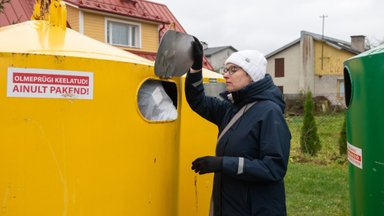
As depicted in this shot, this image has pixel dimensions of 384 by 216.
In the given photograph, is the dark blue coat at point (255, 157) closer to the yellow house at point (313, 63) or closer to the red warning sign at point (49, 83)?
the red warning sign at point (49, 83)

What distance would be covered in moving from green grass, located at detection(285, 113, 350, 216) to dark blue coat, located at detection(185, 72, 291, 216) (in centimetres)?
333

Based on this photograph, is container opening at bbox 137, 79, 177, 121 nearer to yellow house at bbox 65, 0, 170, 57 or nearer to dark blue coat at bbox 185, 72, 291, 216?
dark blue coat at bbox 185, 72, 291, 216

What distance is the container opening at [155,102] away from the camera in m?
2.81

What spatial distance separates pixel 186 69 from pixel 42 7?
119 cm

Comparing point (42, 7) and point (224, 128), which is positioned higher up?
point (42, 7)

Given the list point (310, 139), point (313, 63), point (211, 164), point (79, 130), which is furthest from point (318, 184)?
point (313, 63)

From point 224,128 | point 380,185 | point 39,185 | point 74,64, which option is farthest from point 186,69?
point 380,185

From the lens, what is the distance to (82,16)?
54.6 feet

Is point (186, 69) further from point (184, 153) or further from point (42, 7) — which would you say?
point (42, 7)

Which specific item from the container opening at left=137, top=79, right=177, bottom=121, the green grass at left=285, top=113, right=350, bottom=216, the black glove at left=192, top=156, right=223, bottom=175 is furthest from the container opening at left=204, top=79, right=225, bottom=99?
Result: the green grass at left=285, top=113, right=350, bottom=216

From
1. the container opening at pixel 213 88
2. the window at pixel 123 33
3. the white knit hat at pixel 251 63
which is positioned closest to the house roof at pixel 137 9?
the window at pixel 123 33

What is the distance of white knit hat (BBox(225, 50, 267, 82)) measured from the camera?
2.66m

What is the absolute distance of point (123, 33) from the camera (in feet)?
59.8

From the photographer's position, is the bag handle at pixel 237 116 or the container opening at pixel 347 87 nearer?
the bag handle at pixel 237 116
